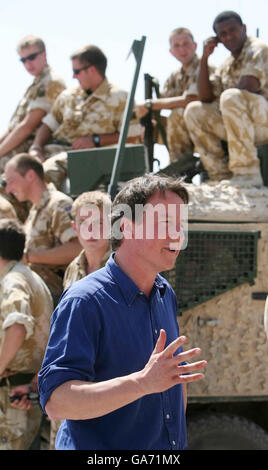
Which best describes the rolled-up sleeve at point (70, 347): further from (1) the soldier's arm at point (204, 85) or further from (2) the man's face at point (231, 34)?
(1) the soldier's arm at point (204, 85)

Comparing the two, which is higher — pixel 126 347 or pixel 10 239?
pixel 126 347

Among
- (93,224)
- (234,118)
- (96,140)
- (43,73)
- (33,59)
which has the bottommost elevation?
(93,224)

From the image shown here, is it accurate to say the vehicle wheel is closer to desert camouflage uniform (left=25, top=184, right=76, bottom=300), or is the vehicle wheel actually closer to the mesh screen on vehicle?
the mesh screen on vehicle

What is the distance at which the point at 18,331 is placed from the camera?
3584 millimetres

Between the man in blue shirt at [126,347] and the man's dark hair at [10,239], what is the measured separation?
1656 millimetres

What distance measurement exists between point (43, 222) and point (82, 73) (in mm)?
1412

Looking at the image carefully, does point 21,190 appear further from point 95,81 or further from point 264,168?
point 264,168

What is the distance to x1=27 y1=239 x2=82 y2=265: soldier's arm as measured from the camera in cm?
444

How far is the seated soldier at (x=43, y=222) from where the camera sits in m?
4.50

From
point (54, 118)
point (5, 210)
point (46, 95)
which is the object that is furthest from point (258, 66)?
point (46, 95)

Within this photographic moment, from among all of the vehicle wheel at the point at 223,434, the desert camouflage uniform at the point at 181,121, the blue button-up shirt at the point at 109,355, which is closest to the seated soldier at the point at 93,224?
the vehicle wheel at the point at 223,434

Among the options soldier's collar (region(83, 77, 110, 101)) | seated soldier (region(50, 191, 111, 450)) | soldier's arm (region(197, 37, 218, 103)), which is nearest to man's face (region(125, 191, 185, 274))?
seated soldier (region(50, 191, 111, 450))

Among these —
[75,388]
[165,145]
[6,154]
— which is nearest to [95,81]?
[165,145]

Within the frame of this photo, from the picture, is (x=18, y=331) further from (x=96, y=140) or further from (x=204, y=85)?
(x=204, y=85)
